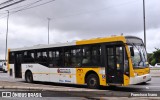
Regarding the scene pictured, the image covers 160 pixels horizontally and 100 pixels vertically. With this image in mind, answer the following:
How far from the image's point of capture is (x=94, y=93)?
1664cm

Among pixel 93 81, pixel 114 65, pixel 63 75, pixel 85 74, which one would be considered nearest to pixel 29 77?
pixel 63 75

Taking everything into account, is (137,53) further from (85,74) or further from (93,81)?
(85,74)

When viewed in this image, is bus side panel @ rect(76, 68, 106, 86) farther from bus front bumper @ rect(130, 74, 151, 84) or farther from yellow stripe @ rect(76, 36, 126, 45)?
bus front bumper @ rect(130, 74, 151, 84)

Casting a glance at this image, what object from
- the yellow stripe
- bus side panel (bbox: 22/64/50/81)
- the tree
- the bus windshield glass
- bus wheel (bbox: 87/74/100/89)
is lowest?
bus wheel (bbox: 87/74/100/89)

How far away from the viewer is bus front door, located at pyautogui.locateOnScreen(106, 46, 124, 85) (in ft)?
61.2

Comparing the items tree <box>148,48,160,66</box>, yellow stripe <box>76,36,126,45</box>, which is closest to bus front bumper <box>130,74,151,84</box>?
yellow stripe <box>76,36,126,45</box>

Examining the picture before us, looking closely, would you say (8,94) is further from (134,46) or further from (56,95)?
(134,46)

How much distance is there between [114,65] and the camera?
19.0 m

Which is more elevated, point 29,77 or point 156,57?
point 156,57

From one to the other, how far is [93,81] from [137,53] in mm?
3066

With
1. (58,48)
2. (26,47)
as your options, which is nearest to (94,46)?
(58,48)

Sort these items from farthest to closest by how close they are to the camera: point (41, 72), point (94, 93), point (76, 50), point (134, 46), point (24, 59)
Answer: point (24, 59)
point (41, 72)
point (76, 50)
point (134, 46)
point (94, 93)

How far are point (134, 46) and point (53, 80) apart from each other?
272 inches

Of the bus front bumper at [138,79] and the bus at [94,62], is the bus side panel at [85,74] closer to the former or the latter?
the bus at [94,62]
